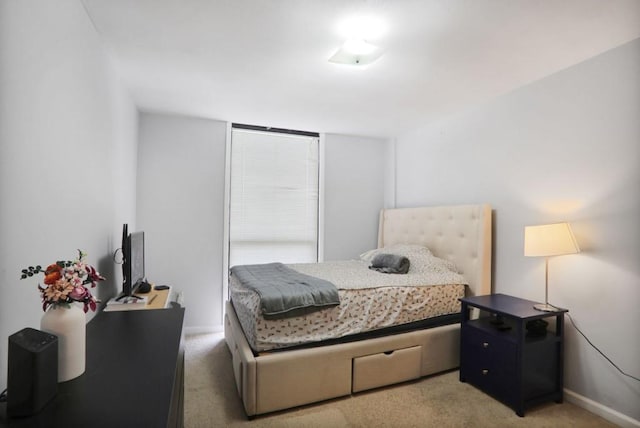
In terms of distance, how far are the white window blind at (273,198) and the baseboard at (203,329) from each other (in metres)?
0.76

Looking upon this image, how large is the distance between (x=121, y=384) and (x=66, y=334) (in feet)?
0.77

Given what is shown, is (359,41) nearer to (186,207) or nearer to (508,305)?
(508,305)

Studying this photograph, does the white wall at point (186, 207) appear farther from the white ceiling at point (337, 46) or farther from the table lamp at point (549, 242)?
the table lamp at point (549, 242)

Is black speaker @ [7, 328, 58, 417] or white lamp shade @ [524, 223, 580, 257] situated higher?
white lamp shade @ [524, 223, 580, 257]

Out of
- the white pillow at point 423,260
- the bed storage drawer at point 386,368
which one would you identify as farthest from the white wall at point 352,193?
the bed storage drawer at point 386,368

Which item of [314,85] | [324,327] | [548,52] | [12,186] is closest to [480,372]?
[324,327]

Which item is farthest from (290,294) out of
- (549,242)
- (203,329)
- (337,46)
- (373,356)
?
(203,329)

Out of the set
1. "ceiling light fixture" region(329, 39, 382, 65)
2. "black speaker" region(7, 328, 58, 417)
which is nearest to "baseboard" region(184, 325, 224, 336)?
"black speaker" region(7, 328, 58, 417)

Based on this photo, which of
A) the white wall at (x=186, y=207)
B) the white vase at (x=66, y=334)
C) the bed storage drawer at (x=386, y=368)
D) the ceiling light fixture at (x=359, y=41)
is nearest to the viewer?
the white vase at (x=66, y=334)

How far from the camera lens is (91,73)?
1946 millimetres

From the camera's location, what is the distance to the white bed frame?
216 cm

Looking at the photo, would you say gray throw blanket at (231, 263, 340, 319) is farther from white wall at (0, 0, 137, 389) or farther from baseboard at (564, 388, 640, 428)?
baseboard at (564, 388, 640, 428)

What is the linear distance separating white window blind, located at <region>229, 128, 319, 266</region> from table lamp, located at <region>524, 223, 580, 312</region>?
2.65 m

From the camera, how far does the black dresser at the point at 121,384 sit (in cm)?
86
